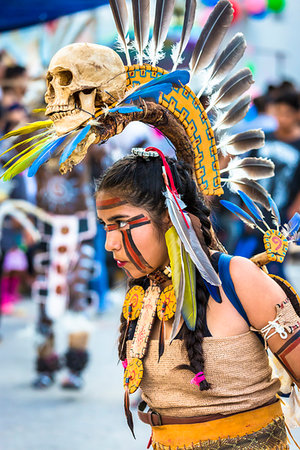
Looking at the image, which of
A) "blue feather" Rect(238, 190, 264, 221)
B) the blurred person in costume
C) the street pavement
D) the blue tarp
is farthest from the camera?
the blurred person in costume

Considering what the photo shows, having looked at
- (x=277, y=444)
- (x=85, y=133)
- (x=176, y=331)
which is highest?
(x=85, y=133)

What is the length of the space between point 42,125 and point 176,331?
78 cm

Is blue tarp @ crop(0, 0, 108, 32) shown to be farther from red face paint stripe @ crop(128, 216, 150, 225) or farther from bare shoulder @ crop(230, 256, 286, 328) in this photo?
bare shoulder @ crop(230, 256, 286, 328)

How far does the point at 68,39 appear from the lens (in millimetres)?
6445

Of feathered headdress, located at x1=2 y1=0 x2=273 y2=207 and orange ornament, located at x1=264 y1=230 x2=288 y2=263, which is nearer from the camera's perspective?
feathered headdress, located at x1=2 y1=0 x2=273 y2=207

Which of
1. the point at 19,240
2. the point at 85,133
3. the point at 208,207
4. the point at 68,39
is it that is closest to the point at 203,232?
the point at 208,207

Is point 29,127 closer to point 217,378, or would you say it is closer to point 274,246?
point 274,246

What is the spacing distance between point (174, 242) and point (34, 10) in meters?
3.96

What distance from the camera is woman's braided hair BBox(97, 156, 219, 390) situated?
2186mm

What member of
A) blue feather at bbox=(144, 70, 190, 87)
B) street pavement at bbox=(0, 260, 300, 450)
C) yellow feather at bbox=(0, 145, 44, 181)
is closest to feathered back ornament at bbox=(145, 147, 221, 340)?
blue feather at bbox=(144, 70, 190, 87)

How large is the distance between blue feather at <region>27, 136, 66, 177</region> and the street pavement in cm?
198

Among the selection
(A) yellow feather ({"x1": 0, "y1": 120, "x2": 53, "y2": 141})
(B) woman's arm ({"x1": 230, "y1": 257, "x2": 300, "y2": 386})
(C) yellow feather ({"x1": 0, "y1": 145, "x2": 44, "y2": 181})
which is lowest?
(B) woman's arm ({"x1": 230, "y1": 257, "x2": 300, "y2": 386})

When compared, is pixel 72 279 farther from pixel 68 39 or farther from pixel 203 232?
pixel 203 232

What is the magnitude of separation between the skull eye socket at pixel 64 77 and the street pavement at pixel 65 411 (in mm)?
1966
